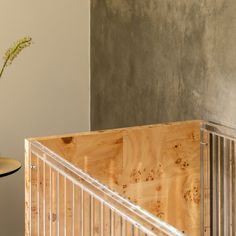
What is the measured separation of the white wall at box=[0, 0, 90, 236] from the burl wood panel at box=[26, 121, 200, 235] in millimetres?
1355

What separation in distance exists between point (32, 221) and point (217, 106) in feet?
3.41

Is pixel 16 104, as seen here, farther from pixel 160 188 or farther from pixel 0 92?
pixel 160 188

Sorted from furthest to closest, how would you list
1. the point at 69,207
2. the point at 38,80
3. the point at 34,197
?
the point at 38,80 < the point at 69,207 < the point at 34,197

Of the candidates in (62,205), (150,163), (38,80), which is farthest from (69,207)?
(38,80)

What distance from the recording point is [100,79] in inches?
144

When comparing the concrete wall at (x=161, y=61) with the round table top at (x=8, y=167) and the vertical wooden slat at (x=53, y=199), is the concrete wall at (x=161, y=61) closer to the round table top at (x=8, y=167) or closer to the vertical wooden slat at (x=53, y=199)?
the round table top at (x=8, y=167)

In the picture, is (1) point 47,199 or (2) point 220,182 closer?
(1) point 47,199

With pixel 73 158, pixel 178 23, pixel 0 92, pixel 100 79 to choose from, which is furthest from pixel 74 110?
pixel 73 158

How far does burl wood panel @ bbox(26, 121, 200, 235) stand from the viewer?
2.30 metres

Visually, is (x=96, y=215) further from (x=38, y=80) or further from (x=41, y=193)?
(x=38, y=80)

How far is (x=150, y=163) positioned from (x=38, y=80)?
4.58 feet

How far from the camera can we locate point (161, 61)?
9.66 feet

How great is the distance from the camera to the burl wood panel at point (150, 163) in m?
2.30

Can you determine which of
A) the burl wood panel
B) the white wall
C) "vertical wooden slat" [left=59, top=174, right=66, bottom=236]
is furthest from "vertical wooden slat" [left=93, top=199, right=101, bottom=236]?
the white wall
